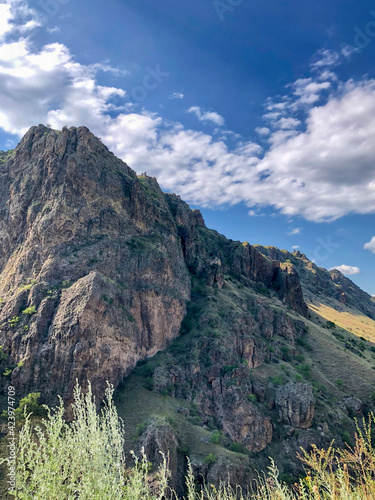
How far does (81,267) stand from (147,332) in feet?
67.9

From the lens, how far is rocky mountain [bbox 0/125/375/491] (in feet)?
162

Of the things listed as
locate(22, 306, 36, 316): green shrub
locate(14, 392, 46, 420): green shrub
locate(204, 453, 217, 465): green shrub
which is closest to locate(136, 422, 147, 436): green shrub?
locate(204, 453, 217, 465): green shrub

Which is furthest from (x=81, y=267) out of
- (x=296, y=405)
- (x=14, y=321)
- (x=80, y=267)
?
(x=296, y=405)

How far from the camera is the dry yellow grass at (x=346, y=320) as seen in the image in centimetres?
13775

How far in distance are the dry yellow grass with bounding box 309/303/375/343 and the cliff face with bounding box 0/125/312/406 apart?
262 feet

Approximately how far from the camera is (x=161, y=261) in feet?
256

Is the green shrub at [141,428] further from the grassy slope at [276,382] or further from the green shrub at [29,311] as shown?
the green shrub at [29,311]

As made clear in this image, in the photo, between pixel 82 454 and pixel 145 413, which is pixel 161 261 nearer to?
pixel 145 413

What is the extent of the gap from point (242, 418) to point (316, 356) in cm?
3913

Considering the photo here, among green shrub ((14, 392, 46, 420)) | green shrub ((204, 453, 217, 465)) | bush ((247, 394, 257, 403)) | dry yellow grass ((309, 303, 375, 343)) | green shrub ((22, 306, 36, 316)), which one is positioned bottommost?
green shrub ((204, 453, 217, 465))

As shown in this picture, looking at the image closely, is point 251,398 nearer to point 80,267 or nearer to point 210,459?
point 210,459

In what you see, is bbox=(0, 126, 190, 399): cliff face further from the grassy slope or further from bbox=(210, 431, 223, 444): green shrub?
bbox=(210, 431, 223, 444): green shrub

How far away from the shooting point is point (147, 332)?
67.7 m

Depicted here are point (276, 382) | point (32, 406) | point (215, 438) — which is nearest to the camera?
point (32, 406)
